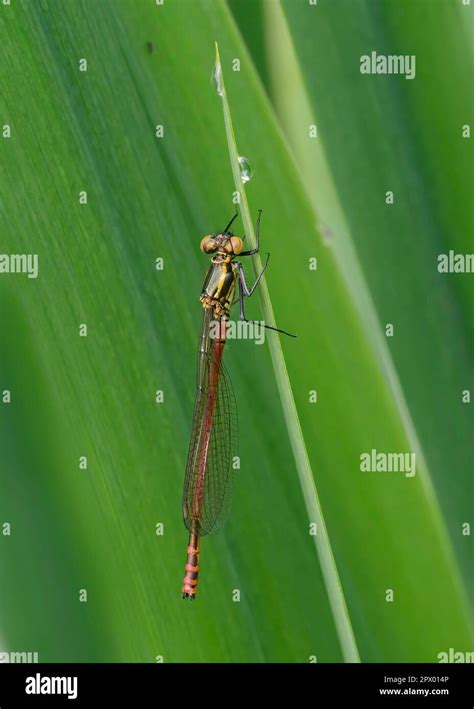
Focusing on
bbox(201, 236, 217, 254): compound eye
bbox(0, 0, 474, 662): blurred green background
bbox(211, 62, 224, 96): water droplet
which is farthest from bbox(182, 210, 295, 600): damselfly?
bbox(211, 62, 224, 96): water droplet

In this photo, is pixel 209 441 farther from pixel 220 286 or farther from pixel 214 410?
pixel 220 286

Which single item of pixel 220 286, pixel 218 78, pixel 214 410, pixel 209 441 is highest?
pixel 218 78

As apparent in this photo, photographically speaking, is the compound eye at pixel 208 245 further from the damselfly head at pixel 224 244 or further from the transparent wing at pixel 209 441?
the transparent wing at pixel 209 441

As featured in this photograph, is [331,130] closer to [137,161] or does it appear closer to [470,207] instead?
[470,207]

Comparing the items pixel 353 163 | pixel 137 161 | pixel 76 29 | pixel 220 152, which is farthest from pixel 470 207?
pixel 76 29

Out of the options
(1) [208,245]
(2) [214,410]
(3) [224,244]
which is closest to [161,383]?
(1) [208,245]

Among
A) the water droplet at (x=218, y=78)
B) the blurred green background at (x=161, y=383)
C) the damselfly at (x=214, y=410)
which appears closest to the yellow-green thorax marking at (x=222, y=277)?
the damselfly at (x=214, y=410)

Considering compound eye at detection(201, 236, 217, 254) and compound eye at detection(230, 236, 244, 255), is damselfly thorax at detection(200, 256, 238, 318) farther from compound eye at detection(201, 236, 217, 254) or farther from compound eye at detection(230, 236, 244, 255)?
compound eye at detection(201, 236, 217, 254)
